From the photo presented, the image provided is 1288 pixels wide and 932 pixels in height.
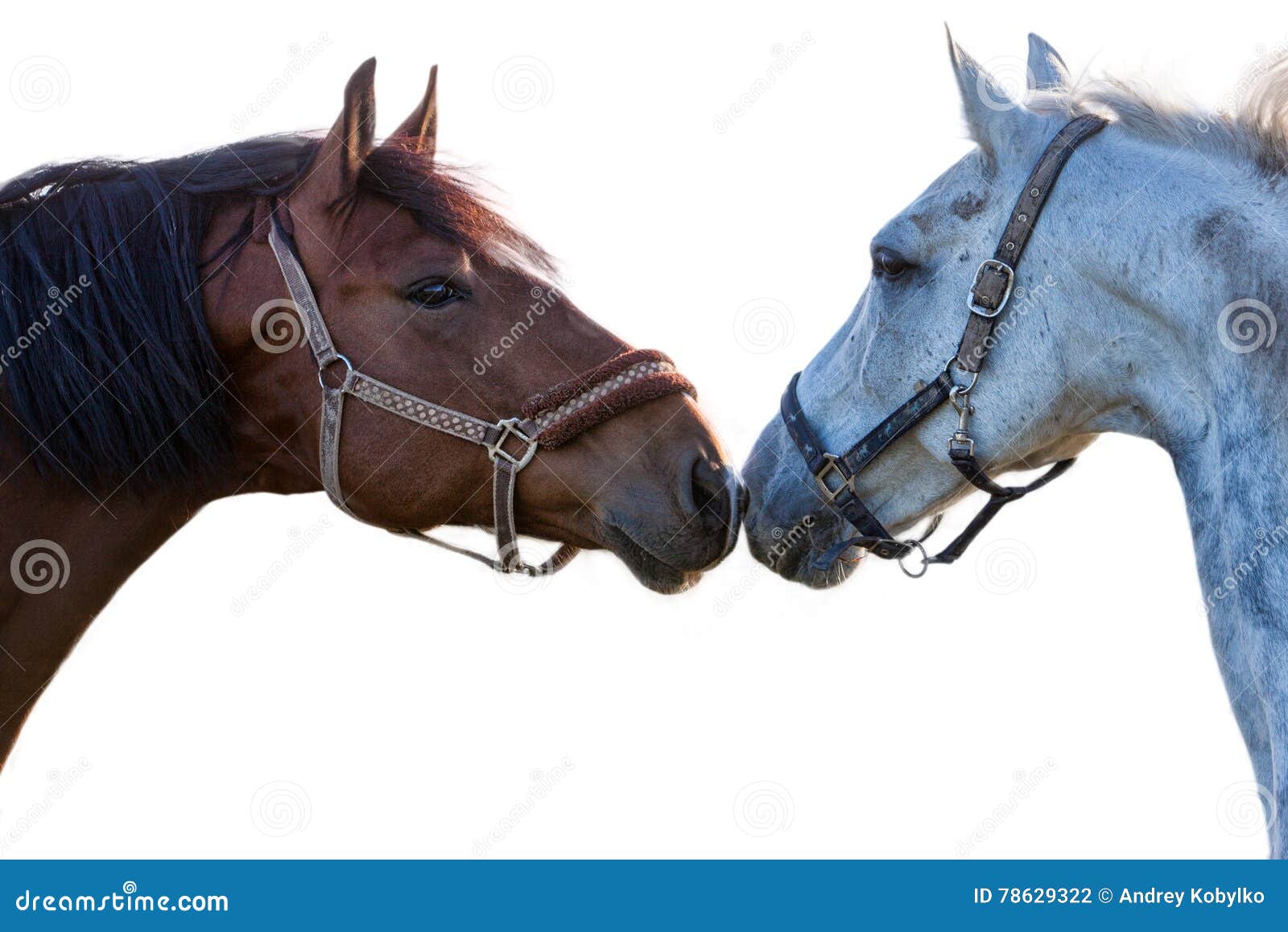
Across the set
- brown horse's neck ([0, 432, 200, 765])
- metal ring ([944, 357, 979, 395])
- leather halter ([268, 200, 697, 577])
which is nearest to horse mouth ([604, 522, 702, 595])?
leather halter ([268, 200, 697, 577])

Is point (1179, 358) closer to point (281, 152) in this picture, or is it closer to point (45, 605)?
point (281, 152)

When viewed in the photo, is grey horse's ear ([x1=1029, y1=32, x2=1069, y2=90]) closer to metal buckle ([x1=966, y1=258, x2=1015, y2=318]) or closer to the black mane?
metal buckle ([x1=966, y1=258, x2=1015, y2=318])

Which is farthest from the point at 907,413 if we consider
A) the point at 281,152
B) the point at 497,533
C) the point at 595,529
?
the point at 281,152

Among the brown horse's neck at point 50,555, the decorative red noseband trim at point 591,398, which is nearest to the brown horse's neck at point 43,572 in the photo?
the brown horse's neck at point 50,555

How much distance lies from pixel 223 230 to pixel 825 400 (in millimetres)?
2149

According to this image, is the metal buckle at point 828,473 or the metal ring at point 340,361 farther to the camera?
the metal buckle at point 828,473

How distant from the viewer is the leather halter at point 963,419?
3.83m

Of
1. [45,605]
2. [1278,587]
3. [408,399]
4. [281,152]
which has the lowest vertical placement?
[45,605]

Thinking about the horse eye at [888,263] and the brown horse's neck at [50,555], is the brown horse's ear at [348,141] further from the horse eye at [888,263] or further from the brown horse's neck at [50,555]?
the horse eye at [888,263]

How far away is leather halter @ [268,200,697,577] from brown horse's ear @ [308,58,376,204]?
7.3 inches

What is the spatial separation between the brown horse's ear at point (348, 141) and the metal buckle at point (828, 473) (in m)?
1.88

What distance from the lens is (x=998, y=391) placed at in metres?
3.92

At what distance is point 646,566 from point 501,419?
A: 0.68m

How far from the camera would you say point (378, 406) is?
382cm
